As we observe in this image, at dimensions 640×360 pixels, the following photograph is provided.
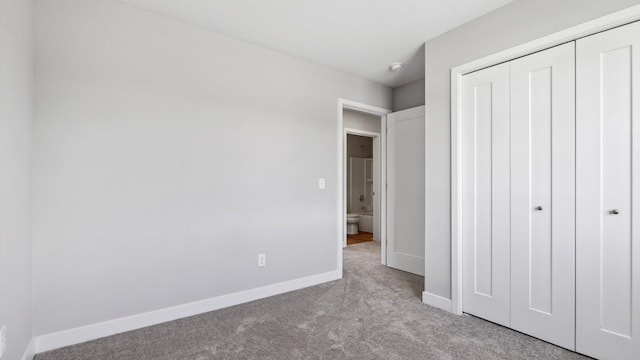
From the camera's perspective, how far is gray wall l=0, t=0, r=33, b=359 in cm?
146

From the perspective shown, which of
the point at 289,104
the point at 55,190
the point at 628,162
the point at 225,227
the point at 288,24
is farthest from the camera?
the point at 289,104

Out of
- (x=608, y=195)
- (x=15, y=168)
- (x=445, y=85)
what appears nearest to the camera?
(x=15, y=168)

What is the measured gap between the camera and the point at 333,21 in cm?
250

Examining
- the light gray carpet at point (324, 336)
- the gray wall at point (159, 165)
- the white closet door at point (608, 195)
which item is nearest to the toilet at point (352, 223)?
the gray wall at point (159, 165)

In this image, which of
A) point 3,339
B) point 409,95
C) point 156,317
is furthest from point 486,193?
point 3,339

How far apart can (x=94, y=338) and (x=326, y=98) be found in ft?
9.68

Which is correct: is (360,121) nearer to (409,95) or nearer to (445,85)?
(409,95)

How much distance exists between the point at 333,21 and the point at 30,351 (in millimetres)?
3095

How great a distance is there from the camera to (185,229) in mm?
2500

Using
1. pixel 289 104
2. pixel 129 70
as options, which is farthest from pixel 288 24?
pixel 129 70

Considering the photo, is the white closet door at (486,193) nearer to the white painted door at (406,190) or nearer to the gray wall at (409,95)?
the white painted door at (406,190)

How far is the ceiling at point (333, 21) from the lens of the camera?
7.41 ft

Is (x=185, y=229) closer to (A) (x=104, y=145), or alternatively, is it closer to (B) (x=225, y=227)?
(B) (x=225, y=227)

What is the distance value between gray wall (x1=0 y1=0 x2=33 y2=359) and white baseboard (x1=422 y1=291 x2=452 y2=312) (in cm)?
285
